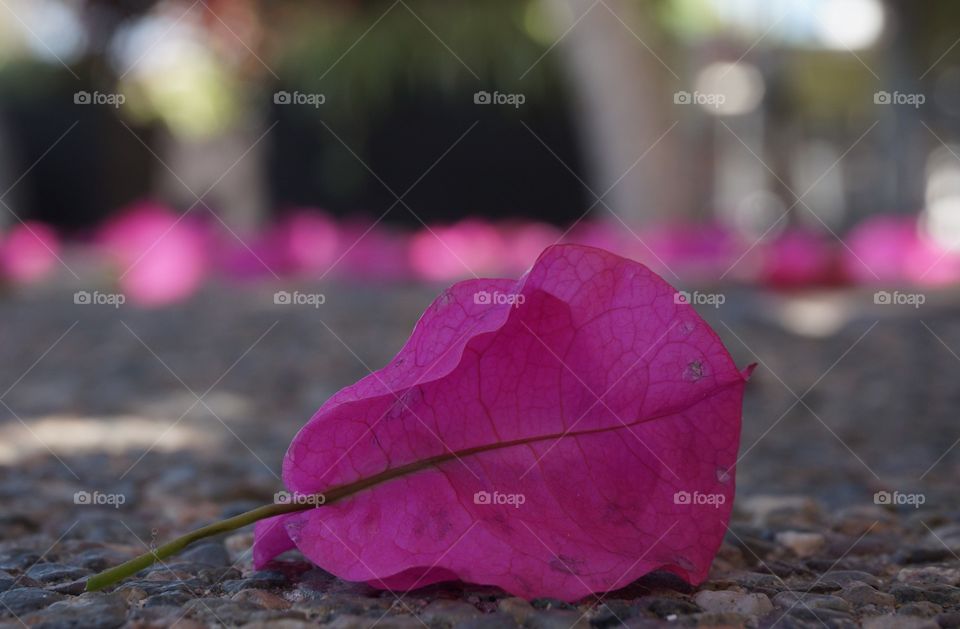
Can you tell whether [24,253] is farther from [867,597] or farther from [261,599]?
[867,597]

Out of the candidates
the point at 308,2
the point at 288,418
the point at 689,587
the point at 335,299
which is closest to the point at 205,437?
the point at 288,418

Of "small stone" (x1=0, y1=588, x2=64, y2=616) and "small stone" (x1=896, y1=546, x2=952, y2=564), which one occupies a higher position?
"small stone" (x1=896, y1=546, x2=952, y2=564)

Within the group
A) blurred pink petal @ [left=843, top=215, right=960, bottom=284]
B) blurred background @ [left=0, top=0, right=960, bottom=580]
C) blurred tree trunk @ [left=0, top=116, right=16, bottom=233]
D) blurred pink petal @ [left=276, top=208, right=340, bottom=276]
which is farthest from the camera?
blurred tree trunk @ [left=0, top=116, right=16, bottom=233]

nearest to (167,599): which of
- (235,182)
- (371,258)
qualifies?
(371,258)

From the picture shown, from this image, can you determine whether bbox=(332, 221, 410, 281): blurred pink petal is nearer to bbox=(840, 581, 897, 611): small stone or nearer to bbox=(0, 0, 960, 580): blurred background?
bbox=(0, 0, 960, 580): blurred background

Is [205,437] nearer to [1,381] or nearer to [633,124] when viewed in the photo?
[1,381]

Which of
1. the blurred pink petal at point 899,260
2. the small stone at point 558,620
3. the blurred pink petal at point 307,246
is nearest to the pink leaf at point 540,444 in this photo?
the small stone at point 558,620

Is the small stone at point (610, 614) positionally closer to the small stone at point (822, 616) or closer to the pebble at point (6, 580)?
the small stone at point (822, 616)

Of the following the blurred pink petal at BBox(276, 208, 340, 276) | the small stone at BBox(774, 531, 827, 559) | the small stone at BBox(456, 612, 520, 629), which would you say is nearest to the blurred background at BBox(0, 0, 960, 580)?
the blurred pink petal at BBox(276, 208, 340, 276)
